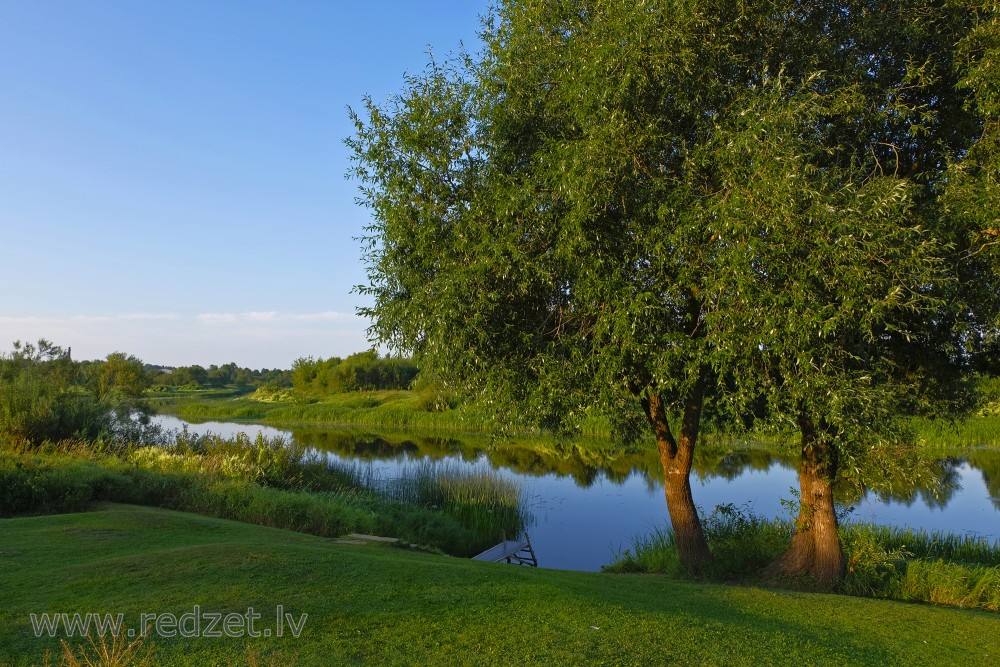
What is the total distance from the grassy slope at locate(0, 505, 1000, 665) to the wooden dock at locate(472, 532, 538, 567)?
Answer: 5.96 metres

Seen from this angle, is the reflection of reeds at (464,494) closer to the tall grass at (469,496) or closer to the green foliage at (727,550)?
the tall grass at (469,496)

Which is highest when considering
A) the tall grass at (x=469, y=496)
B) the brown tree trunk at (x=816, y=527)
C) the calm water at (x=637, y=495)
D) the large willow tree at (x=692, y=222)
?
the large willow tree at (x=692, y=222)

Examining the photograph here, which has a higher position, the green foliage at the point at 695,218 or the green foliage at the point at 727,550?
the green foliage at the point at 695,218

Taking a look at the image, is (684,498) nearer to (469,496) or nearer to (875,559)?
(875,559)

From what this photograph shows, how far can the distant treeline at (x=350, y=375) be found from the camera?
72.8 metres

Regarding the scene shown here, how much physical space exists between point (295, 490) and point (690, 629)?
14098mm

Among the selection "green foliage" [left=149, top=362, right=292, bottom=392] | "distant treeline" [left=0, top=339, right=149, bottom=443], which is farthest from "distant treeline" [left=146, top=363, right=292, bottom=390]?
"distant treeline" [left=0, top=339, right=149, bottom=443]

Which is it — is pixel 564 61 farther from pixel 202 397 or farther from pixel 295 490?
pixel 202 397

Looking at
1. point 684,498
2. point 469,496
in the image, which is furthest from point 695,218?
point 469,496

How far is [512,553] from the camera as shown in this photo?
15414mm

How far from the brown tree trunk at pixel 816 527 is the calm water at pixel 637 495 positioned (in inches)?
104

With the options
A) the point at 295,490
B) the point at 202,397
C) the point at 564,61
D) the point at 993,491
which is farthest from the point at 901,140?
the point at 202,397

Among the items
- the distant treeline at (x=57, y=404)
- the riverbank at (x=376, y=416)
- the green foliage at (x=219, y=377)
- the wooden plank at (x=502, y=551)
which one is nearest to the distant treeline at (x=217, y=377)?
the green foliage at (x=219, y=377)

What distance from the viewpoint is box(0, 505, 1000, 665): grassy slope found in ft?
17.7
